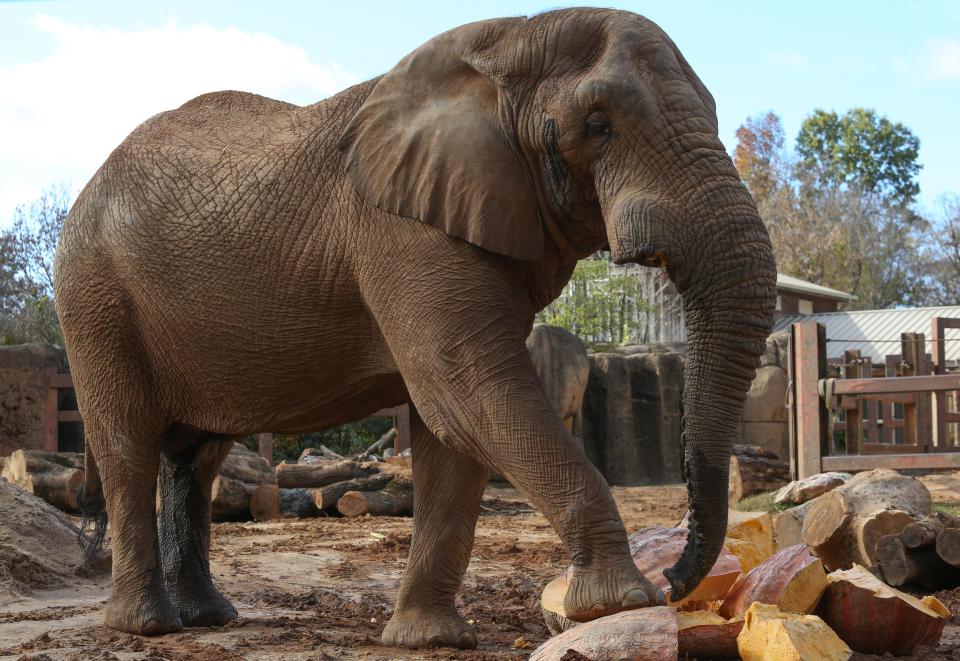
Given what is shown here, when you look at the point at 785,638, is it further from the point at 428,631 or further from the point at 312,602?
the point at 312,602

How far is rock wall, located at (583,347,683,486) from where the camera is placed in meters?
20.8

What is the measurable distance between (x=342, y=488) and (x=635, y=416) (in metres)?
9.99

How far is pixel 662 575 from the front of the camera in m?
4.21

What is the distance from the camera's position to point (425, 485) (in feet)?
Answer: 16.4

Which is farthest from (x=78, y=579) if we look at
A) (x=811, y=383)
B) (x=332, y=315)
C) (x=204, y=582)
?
(x=811, y=383)

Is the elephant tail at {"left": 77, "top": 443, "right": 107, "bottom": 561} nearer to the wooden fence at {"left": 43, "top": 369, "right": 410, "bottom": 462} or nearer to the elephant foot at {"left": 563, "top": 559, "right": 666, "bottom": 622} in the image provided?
the elephant foot at {"left": 563, "top": 559, "right": 666, "bottom": 622}

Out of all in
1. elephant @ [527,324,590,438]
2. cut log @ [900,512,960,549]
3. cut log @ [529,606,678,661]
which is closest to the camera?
cut log @ [529,606,678,661]

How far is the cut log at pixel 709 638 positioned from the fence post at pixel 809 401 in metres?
6.44

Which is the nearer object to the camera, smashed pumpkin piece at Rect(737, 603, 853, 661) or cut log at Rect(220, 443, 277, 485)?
smashed pumpkin piece at Rect(737, 603, 853, 661)

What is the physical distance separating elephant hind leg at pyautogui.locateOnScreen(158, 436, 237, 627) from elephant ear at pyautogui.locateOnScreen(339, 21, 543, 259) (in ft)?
6.57

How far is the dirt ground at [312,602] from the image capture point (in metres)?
4.70

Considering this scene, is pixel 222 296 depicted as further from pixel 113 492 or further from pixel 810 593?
pixel 810 593

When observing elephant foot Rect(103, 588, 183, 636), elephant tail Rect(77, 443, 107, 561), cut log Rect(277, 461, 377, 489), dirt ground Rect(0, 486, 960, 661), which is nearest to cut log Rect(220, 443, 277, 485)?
cut log Rect(277, 461, 377, 489)

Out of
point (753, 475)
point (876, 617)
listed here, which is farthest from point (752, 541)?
point (753, 475)
